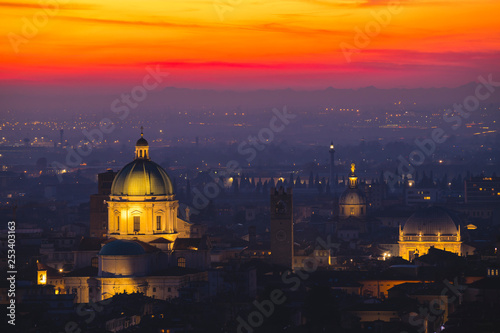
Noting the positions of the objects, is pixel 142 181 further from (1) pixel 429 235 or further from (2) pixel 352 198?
(2) pixel 352 198

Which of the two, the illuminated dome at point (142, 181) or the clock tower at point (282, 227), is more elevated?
the illuminated dome at point (142, 181)

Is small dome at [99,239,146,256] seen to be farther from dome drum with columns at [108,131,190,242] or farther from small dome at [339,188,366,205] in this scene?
small dome at [339,188,366,205]

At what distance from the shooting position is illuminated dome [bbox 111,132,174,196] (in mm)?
89188

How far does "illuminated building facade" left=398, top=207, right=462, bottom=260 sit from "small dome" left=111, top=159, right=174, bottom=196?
30.8 metres

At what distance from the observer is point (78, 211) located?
592 ft

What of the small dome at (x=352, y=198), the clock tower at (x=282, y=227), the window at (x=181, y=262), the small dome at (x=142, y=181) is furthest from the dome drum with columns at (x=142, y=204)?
the small dome at (x=352, y=198)

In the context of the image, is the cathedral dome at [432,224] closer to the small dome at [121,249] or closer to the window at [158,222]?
the window at [158,222]

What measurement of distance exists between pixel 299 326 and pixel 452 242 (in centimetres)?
4890

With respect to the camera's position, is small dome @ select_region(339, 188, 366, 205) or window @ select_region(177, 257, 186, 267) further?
small dome @ select_region(339, 188, 366, 205)

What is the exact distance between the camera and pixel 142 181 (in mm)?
89188

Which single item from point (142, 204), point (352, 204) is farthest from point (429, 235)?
point (142, 204)

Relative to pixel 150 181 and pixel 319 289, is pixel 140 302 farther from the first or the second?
pixel 150 181

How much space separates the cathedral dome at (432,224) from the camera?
119m

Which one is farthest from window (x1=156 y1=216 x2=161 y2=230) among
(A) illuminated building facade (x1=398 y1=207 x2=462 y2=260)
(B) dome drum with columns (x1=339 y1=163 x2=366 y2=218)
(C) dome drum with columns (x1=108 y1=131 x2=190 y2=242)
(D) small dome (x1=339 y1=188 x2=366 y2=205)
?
(D) small dome (x1=339 y1=188 x2=366 y2=205)
